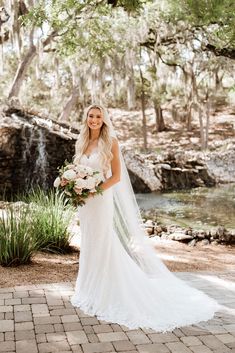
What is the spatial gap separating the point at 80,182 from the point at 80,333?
4.43ft

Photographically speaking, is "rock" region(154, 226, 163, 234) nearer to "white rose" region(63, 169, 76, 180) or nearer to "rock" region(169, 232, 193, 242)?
"rock" region(169, 232, 193, 242)

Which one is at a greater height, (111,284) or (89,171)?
(89,171)

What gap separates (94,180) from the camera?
4.25 m

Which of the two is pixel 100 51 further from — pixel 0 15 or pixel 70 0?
pixel 70 0

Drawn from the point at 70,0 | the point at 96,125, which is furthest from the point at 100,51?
the point at 96,125

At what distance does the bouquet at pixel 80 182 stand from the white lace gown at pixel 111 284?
0.71 ft

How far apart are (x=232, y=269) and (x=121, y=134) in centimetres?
2256

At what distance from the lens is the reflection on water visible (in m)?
11.1

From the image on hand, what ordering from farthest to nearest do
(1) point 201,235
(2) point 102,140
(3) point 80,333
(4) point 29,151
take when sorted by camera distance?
(4) point 29,151, (1) point 201,235, (2) point 102,140, (3) point 80,333

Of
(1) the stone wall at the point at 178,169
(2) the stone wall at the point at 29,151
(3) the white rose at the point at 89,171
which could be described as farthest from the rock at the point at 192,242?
(1) the stone wall at the point at 178,169

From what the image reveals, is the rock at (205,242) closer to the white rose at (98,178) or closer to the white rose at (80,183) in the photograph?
the white rose at (98,178)

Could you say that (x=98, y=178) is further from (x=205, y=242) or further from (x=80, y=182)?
(x=205, y=242)

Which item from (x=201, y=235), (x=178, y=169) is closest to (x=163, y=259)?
(x=201, y=235)

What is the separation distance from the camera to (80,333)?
370 centimetres
